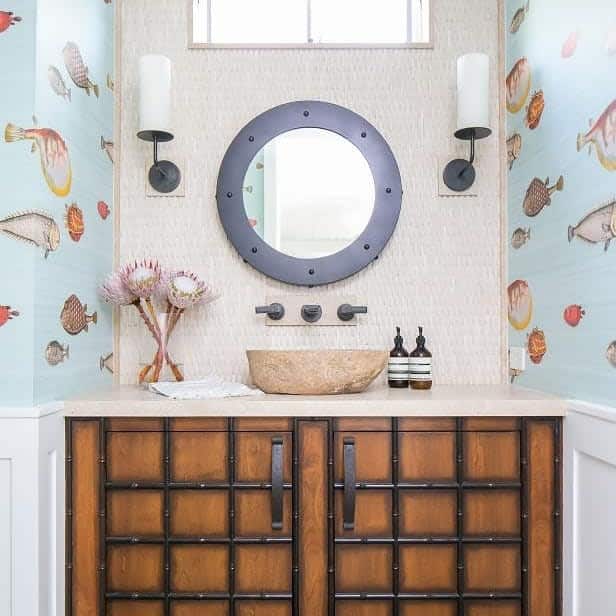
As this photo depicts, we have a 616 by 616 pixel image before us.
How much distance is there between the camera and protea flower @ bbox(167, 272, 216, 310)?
5.97ft

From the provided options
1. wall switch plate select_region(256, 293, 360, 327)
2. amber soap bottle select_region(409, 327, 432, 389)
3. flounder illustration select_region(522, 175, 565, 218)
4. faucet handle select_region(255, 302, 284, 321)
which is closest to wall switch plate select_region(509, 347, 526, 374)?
amber soap bottle select_region(409, 327, 432, 389)

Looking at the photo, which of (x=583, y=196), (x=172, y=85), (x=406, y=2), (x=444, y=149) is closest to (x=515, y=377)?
(x=583, y=196)

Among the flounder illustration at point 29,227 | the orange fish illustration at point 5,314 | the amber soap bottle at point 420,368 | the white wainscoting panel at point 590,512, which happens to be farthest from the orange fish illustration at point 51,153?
the white wainscoting panel at point 590,512

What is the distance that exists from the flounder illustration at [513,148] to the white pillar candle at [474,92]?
0.44 ft

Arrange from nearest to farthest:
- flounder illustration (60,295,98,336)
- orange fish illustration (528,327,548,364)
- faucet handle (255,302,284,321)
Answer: flounder illustration (60,295,98,336), orange fish illustration (528,327,548,364), faucet handle (255,302,284,321)

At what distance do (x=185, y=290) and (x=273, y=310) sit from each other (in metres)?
0.31

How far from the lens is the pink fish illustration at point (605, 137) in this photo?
4.35 ft

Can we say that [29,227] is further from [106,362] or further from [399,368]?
[399,368]

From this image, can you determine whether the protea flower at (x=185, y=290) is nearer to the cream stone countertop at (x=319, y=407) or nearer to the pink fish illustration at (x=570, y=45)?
the cream stone countertop at (x=319, y=407)

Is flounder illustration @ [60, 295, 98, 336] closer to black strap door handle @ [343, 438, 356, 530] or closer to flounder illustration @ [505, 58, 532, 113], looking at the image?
black strap door handle @ [343, 438, 356, 530]

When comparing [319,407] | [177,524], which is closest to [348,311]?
[319,407]

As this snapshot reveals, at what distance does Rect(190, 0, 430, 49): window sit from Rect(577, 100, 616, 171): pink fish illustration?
0.86 meters

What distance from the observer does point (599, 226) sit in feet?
4.55

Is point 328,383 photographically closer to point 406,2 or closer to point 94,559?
point 94,559
